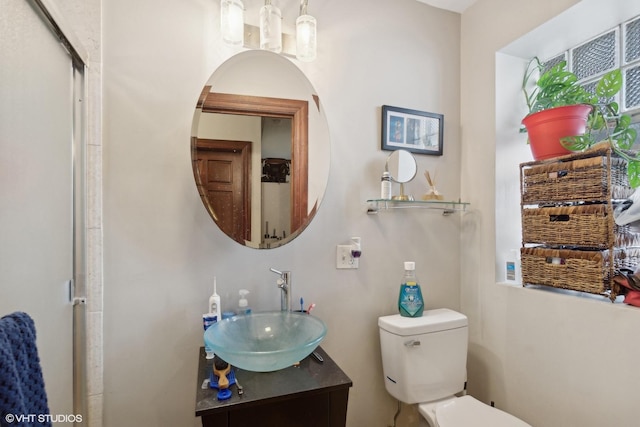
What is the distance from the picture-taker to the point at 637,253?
3.91 ft

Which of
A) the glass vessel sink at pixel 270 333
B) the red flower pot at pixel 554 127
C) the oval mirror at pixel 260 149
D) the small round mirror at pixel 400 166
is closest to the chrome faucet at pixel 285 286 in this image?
the glass vessel sink at pixel 270 333

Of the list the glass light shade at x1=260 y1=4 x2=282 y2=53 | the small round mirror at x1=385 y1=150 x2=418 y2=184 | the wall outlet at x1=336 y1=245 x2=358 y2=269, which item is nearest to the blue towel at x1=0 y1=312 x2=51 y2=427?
the wall outlet at x1=336 y1=245 x2=358 y2=269

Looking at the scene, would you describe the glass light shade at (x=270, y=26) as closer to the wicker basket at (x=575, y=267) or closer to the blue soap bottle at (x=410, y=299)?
the blue soap bottle at (x=410, y=299)

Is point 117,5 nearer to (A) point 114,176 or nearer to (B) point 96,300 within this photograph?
(A) point 114,176

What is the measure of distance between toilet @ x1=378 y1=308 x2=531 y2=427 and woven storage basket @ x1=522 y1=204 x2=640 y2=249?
511mm

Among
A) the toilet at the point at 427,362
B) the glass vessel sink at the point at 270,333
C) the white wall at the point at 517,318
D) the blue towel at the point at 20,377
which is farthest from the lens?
the toilet at the point at 427,362

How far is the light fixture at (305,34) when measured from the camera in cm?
133

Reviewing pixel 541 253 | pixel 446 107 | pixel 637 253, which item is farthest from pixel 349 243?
pixel 637 253

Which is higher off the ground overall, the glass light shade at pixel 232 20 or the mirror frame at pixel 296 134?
the glass light shade at pixel 232 20

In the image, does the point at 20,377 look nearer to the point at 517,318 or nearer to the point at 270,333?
the point at 270,333

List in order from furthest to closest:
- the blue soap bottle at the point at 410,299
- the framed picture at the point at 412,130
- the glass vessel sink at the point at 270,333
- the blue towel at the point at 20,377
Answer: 1. the framed picture at the point at 412,130
2. the blue soap bottle at the point at 410,299
3. the glass vessel sink at the point at 270,333
4. the blue towel at the point at 20,377

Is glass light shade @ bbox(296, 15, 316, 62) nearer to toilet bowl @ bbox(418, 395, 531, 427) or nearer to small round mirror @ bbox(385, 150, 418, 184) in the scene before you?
small round mirror @ bbox(385, 150, 418, 184)

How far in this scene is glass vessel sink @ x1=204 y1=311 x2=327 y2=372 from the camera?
3.25 feet

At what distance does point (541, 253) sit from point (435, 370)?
0.67 meters
